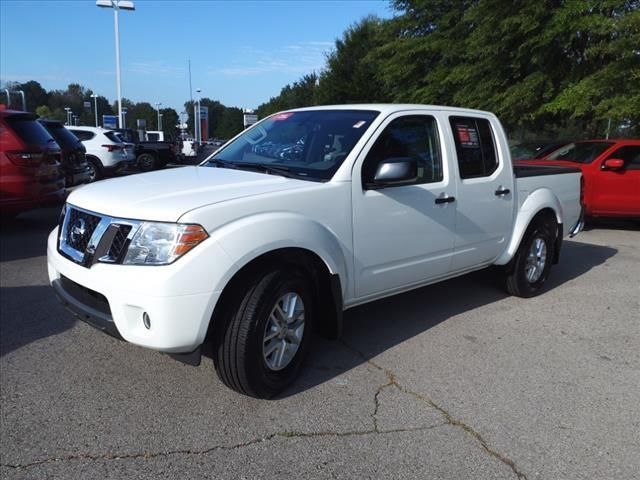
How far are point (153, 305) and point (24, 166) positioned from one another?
563 centimetres

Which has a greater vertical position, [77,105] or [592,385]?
[77,105]

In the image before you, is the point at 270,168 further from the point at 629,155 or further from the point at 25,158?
the point at 629,155

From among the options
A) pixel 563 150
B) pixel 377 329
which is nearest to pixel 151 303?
pixel 377 329

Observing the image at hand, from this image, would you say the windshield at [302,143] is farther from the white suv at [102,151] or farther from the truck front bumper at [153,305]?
the white suv at [102,151]

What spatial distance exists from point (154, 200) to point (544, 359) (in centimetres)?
299

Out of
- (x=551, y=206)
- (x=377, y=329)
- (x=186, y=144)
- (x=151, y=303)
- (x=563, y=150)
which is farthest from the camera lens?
(x=186, y=144)

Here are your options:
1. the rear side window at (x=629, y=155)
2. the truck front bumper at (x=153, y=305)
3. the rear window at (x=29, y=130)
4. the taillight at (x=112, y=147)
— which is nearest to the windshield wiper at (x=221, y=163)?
the truck front bumper at (x=153, y=305)

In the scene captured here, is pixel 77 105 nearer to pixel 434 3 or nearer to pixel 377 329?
pixel 434 3

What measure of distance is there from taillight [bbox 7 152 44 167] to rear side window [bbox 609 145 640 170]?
9174mm

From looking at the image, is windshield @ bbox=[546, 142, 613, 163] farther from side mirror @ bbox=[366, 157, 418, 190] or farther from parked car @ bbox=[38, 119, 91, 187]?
parked car @ bbox=[38, 119, 91, 187]

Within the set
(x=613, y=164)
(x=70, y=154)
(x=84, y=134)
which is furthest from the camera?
(x=84, y=134)

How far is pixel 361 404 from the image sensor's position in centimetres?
332

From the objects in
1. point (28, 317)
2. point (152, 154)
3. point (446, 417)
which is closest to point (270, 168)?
point (446, 417)

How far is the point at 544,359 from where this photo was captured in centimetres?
405
